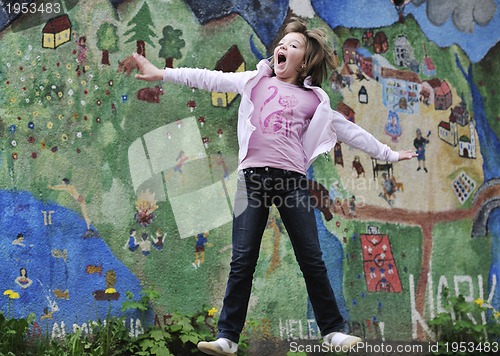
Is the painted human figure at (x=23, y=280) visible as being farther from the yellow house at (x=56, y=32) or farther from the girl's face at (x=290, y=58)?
the girl's face at (x=290, y=58)

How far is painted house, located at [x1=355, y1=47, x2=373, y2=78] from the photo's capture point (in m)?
7.24

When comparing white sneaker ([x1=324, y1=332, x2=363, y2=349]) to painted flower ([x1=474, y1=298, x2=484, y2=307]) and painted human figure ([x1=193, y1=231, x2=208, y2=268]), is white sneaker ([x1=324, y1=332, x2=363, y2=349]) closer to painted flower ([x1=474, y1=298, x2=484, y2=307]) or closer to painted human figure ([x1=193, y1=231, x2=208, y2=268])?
painted human figure ([x1=193, y1=231, x2=208, y2=268])

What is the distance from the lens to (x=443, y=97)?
24.6 feet

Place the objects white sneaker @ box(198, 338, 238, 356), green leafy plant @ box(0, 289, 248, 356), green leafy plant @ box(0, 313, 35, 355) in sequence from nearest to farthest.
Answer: white sneaker @ box(198, 338, 238, 356), green leafy plant @ box(0, 313, 35, 355), green leafy plant @ box(0, 289, 248, 356)

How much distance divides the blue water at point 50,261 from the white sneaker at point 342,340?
212 centimetres

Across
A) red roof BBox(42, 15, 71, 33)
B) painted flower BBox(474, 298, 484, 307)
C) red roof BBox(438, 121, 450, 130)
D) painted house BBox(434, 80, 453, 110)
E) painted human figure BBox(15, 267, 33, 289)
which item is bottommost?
painted flower BBox(474, 298, 484, 307)

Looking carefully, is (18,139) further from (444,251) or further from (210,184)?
(444,251)

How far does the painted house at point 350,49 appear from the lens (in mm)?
7199

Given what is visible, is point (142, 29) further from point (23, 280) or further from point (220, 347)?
point (220, 347)

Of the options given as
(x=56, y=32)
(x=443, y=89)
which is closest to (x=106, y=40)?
(x=56, y=32)

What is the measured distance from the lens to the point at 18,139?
20.7ft

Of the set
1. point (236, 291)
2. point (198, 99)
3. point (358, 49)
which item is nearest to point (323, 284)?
point (236, 291)

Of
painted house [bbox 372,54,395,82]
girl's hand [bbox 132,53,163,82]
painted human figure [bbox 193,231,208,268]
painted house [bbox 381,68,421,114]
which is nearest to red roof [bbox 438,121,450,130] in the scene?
painted house [bbox 381,68,421,114]

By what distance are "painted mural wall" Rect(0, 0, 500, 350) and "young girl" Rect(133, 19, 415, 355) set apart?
70.2 inches
